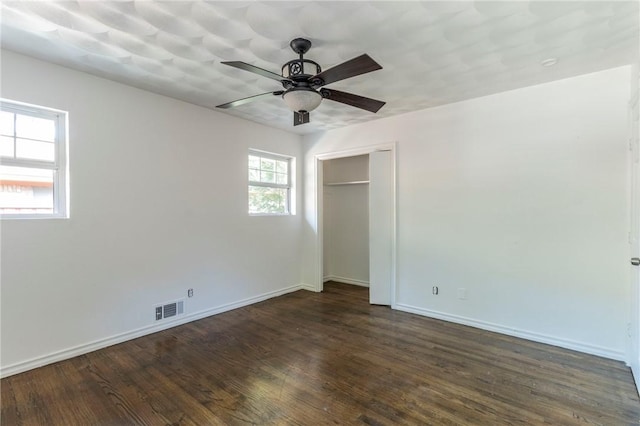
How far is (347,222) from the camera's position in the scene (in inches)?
229

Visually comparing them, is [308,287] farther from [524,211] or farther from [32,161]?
[32,161]

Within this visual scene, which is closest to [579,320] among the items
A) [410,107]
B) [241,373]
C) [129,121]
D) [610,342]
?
[610,342]

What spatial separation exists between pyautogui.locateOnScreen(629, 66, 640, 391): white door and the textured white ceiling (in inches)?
20.9

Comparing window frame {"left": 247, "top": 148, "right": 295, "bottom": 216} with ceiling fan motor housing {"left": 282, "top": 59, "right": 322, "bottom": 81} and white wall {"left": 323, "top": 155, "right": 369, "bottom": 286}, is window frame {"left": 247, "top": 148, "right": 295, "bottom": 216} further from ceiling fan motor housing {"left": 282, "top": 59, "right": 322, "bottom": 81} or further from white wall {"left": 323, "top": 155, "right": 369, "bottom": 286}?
ceiling fan motor housing {"left": 282, "top": 59, "right": 322, "bottom": 81}

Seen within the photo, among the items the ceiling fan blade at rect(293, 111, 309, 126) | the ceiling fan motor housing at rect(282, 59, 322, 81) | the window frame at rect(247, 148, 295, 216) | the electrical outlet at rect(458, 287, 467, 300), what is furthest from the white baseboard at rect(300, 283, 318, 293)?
the ceiling fan motor housing at rect(282, 59, 322, 81)

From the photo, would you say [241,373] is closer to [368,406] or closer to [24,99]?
[368,406]

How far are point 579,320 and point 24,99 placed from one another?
555cm

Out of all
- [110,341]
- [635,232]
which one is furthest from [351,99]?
[110,341]

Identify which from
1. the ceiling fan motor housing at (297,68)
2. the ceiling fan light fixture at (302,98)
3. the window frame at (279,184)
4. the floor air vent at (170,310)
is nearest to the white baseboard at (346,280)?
the window frame at (279,184)

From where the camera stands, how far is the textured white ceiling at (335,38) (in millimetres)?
1970

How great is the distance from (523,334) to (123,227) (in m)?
4.46

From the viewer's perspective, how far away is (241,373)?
2.55m

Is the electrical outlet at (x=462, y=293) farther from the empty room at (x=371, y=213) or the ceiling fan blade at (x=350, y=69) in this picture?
the ceiling fan blade at (x=350, y=69)

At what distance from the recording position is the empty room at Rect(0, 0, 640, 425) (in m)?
2.11
